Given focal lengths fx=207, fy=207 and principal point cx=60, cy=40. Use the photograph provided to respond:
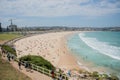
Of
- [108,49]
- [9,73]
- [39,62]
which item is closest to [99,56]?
[108,49]

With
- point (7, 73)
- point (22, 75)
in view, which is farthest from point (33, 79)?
point (7, 73)

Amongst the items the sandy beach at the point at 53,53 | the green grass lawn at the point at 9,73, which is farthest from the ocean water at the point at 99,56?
the green grass lawn at the point at 9,73

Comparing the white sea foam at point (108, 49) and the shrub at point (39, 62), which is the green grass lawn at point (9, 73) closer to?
the shrub at point (39, 62)

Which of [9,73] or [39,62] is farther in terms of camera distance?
[39,62]

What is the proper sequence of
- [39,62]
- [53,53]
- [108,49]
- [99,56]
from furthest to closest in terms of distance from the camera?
[108,49], [53,53], [99,56], [39,62]

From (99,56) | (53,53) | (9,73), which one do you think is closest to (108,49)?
(99,56)

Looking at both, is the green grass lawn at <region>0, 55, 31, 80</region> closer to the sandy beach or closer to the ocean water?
the sandy beach

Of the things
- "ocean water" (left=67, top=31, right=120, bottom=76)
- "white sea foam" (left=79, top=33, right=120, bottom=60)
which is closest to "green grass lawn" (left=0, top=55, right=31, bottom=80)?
"ocean water" (left=67, top=31, right=120, bottom=76)

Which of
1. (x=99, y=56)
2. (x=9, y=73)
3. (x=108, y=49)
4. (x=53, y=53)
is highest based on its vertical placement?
(x=9, y=73)

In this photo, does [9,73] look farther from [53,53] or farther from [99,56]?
[99,56]

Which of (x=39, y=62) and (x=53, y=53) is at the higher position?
Answer: (x=39, y=62)

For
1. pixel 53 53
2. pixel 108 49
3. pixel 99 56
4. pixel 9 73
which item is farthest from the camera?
pixel 108 49
